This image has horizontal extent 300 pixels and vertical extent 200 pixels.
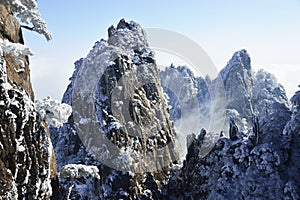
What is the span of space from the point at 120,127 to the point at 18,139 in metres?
29.8

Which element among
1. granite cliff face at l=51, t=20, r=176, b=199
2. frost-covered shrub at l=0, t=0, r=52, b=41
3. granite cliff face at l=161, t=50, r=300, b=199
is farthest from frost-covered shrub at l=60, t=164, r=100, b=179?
granite cliff face at l=51, t=20, r=176, b=199

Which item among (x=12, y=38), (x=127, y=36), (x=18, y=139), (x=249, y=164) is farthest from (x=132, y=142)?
(x=18, y=139)

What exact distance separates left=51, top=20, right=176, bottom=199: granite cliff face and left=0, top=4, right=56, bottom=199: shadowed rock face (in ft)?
83.2

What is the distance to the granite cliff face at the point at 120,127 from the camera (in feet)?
130

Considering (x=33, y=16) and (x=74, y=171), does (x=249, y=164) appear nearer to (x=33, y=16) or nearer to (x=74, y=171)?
(x=74, y=171)

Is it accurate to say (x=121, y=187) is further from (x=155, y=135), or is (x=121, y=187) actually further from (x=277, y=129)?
(x=277, y=129)

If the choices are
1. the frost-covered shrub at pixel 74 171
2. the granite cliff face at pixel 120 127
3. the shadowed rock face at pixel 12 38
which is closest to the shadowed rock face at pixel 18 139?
the shadowed rock face at pixel 12 38

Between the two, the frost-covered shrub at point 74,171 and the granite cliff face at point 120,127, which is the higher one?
the granite cliff face at point 120,127

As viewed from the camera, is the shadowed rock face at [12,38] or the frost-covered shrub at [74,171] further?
the frost-covered shrub at [74,171]

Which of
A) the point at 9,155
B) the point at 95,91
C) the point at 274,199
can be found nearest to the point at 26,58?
the point at 9,155

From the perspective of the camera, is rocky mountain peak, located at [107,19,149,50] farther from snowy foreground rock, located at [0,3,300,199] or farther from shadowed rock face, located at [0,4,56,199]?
shadowed rock face, located at [0,4,56,199]

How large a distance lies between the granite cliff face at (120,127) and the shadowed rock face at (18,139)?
25350 millimetres

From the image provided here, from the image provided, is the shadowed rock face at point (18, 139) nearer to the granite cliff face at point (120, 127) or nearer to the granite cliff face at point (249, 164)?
the granite cliff face at point (249, 164)

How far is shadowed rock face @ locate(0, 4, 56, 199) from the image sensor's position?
1123 centimetres
